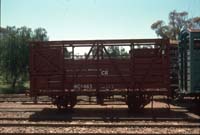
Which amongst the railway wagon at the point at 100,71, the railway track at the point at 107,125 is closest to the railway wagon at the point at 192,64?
the railway wagon at the point at 100,71

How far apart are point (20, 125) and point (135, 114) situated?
18.3 ft

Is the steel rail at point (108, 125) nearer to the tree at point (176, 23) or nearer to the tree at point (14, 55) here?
the tree at point (14, 55)

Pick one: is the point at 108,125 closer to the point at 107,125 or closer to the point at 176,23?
the point at 107,125

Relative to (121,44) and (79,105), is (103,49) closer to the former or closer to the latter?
(121,44)

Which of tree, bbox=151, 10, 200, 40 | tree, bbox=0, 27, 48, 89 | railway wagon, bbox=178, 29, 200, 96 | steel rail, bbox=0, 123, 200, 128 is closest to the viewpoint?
steel rail, bbox=0, 123, 200, 128

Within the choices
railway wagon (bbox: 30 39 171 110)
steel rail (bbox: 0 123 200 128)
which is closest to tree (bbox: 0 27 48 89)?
railway wagon (bbox: 30 39 171 110)

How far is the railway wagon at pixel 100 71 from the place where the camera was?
15.8m

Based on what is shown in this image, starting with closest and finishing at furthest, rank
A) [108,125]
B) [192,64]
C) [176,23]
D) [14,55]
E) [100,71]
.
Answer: [108,125] → [192,64] → [100,71] → [14,55] → [176,23]

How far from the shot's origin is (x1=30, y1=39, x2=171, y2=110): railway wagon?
15.8m

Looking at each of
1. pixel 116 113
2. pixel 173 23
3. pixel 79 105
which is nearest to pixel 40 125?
pixel 116 113

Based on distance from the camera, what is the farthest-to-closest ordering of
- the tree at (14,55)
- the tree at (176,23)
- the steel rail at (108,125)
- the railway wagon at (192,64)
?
1. the tree at (176,23)
2. the tree at (14,55)
3. the railway wagon at (192,64)
4. the steel rail at (108,125)

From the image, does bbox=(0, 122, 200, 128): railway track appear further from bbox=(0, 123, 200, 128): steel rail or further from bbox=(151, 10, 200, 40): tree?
bbox=(151, 10, 200, 40): tree

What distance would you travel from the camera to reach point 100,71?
1600 cm

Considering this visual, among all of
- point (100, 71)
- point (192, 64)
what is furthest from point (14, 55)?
point (192, 64)
